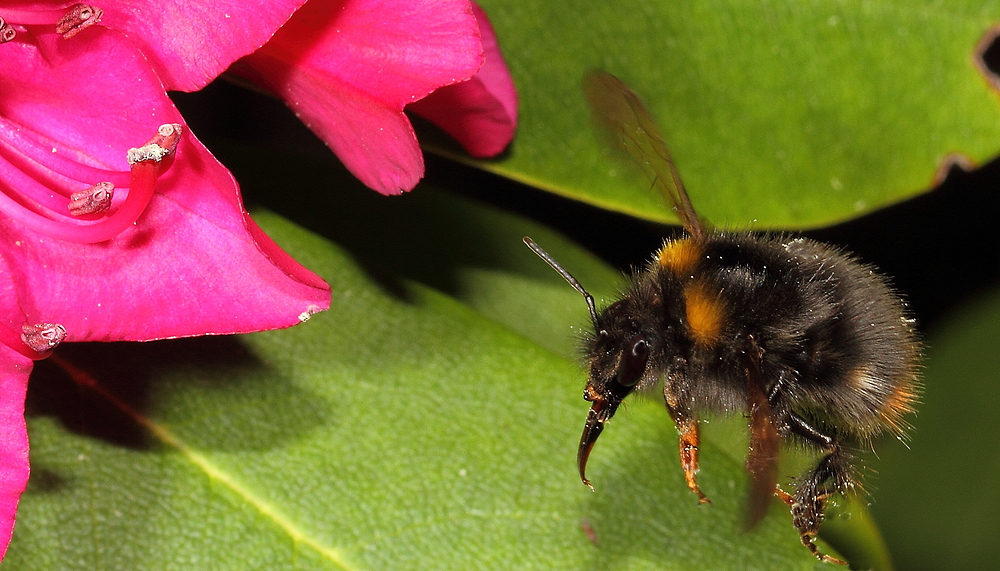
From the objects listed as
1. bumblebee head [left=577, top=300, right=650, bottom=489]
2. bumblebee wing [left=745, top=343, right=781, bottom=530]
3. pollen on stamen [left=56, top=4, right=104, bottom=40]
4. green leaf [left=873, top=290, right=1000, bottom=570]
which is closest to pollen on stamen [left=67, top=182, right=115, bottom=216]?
pollen on stamen [left=56, top=4, right=104, bottom=40]

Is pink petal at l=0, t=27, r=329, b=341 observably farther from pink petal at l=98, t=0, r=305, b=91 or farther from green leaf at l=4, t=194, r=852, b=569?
green leaf at l=4, t=194, r=852, b=569

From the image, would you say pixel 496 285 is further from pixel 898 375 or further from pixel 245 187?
pixel 898 375

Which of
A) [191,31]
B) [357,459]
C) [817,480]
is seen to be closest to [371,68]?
[191,31]

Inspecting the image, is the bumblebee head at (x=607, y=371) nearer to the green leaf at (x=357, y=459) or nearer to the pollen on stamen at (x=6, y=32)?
the green leaf at (x=357, y=459)

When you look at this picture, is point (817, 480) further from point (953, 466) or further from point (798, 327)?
point (953, 466)

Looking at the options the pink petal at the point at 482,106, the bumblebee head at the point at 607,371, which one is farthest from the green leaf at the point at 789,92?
the bumblebee head at the point at 607,371

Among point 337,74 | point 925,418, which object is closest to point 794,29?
point 337,74

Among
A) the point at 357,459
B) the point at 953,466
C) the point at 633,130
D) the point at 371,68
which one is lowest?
the point at 953,466
